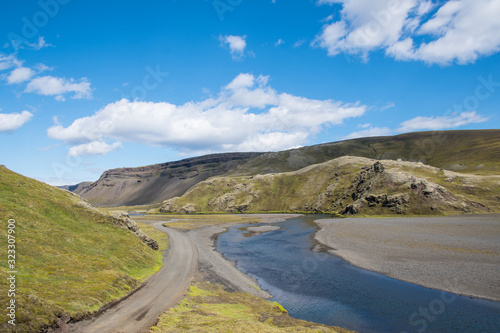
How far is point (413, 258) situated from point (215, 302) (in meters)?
36.2

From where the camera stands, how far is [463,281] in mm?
33719

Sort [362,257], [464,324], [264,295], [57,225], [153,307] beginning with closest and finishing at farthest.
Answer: [464,324]
[153,307]
[264,295]
[57,225]
[362,257]

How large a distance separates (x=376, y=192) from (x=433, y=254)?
84.0 m

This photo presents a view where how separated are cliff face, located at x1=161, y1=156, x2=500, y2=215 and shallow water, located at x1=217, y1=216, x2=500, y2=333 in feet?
275

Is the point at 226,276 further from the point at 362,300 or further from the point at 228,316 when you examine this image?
the point at 362,300

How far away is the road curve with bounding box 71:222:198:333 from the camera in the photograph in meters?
22.2

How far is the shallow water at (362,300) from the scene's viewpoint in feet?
81.1

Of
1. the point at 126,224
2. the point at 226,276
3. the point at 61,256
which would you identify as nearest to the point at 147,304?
the point at 61,256

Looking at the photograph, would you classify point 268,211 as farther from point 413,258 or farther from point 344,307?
point 344,307

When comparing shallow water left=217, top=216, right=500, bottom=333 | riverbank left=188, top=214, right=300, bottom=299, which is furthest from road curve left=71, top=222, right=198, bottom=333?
shallow water left=217, top=216, right=500, bottom=333

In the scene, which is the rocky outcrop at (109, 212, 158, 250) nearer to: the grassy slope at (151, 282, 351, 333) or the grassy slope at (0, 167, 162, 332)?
the grassy slope at (0, 167, 162, 332)

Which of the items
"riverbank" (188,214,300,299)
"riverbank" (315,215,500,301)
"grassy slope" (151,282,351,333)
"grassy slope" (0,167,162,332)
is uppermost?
"grassy slope" (0,167,162,332)

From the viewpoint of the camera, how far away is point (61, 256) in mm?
32469

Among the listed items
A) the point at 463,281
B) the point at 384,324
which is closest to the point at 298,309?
the point at 384,324
